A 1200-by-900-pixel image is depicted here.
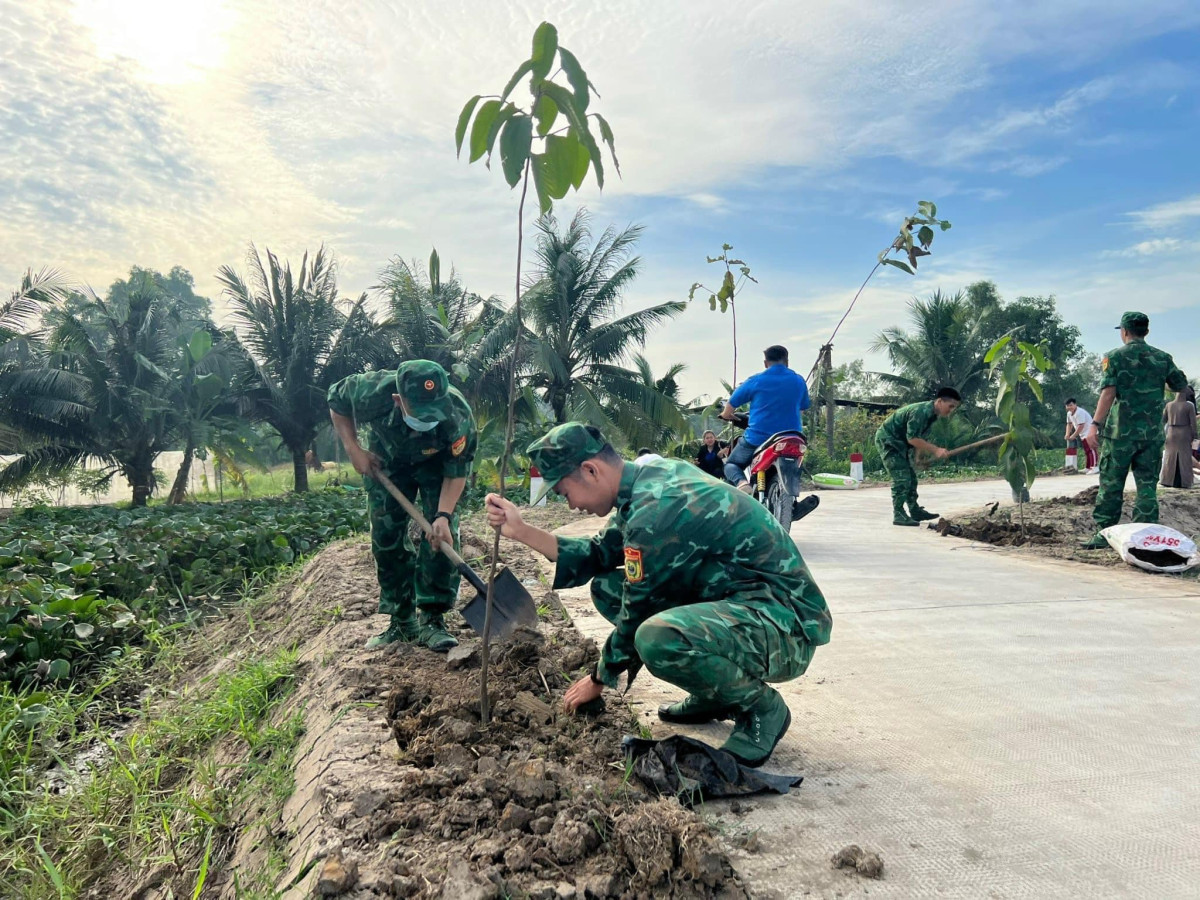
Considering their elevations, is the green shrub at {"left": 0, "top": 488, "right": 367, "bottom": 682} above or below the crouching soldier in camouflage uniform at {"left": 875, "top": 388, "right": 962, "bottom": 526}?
below

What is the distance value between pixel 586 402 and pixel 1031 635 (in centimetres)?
1583

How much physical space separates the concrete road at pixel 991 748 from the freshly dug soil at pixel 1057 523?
214 centimetres

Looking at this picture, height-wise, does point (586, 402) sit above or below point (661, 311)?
below

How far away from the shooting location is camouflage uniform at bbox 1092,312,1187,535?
7.03 m

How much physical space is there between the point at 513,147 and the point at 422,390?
162cm

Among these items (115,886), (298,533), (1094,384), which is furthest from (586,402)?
(1094,384)

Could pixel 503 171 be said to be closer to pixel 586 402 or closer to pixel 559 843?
pixel 559 843

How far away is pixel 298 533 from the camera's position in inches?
379

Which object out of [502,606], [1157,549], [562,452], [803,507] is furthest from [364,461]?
[1157,549]

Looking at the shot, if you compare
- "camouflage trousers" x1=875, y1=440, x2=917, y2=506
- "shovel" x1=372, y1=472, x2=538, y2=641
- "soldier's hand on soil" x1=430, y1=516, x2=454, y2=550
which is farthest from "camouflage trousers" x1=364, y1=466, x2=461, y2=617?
"camouflage trousers" x1=875, y1=440, x2=917, y2=506

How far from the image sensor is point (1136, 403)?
7.05 m

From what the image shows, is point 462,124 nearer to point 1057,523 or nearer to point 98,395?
point 1057,523

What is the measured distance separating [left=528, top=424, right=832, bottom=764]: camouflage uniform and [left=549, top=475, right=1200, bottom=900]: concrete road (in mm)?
390

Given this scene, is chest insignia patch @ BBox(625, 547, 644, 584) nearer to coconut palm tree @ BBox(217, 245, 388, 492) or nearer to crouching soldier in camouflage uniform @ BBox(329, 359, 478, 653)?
→ crouching soldier in camouflage uniform @ BBox(329, 359, 478, 653)
